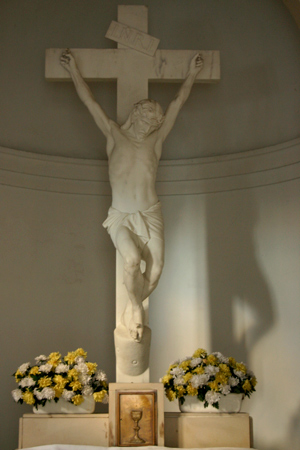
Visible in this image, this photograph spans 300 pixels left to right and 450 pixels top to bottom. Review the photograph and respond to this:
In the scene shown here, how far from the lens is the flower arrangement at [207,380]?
4098 mm

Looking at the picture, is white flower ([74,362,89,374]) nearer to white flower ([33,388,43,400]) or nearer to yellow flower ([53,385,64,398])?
yellow flower ([53,385,64,398])

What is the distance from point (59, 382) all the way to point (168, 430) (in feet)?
2.49

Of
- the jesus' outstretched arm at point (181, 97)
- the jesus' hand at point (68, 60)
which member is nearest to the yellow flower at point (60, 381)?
the jesus' outstretched arm at point (181, 97)

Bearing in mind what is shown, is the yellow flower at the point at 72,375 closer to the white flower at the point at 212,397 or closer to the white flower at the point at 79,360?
the white flower at the point at 79,360

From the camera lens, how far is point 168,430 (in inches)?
159

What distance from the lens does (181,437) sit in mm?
4027

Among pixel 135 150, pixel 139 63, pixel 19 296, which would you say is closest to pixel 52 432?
pixel 19 296

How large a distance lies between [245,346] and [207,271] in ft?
2.47

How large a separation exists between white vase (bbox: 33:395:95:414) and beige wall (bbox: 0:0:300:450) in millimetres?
1278

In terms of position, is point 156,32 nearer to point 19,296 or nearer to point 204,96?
point 204,96

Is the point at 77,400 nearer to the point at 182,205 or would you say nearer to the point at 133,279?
the point at 133,279

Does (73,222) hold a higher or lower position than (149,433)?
higher

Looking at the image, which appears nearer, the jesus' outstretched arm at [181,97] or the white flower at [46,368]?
the white flower at [46,368]

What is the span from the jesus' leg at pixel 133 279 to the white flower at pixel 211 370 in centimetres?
49
